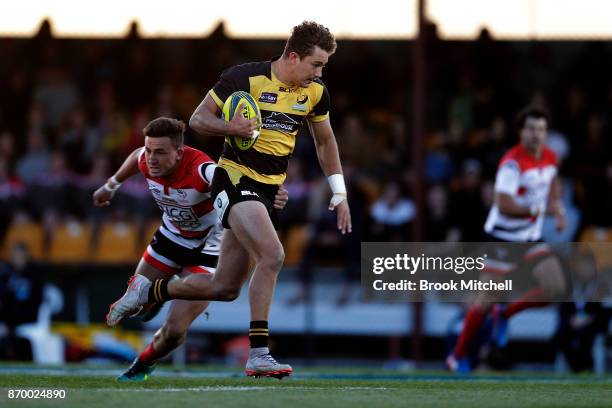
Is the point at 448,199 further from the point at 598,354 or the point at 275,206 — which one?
the point at 275,206

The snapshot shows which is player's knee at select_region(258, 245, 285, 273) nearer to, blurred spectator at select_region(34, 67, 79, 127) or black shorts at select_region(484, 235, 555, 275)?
black shorts at select_region(484, 235, 555, 275)

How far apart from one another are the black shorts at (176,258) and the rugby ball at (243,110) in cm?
105

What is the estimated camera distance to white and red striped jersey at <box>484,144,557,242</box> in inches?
432

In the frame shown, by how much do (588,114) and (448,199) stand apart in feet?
7.25

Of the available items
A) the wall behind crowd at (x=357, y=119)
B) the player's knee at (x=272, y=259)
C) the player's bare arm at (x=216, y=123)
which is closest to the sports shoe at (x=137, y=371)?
the player's knee at (x=272, y=259)

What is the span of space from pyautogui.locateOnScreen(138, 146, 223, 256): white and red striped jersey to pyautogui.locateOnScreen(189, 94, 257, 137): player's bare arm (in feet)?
1.96

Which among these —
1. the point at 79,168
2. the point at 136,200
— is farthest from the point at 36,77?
the point at 136,200

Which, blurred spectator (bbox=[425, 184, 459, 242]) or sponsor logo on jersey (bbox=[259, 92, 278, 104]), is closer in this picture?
sponsor logo on jersey (bbox=[259, 92, 278, 104])

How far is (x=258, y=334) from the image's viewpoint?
7.48m

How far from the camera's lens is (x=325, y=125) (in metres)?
8.11

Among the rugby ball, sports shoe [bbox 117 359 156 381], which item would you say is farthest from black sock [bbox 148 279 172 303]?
the rugby ball

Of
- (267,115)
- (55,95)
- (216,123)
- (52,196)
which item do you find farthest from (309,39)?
(55,95)

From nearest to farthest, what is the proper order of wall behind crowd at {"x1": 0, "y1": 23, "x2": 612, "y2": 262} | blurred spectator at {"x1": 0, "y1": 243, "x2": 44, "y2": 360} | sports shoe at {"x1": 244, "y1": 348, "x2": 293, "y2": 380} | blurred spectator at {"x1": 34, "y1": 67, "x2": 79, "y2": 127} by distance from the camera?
sports shoe at {"x1": 244, "y1": 348, "x2": 293, "y2": 380}, blurred spectator at {"x1": 0, "y1": 243, "x2": 44, "y2": 360}, wall behind crowd at {"x1": 0, "y1": 23, "x2": 612, "y2": 262}, blurred spectator at {"x1": 34, "y1": 67, "x2": 79, "y2": 127}

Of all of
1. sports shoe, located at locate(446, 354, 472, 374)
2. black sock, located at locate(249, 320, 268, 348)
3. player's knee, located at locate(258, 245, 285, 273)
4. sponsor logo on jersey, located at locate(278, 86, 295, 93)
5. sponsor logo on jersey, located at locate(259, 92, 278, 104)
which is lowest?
sports shoe, located at locate(446, 354, 472, 374)
